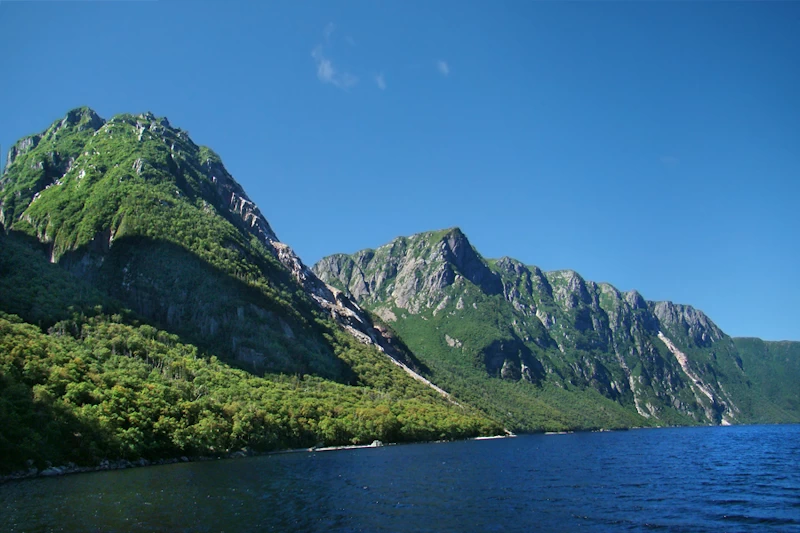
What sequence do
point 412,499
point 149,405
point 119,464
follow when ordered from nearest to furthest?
point 412,499 → point 119,464 → point 149,405

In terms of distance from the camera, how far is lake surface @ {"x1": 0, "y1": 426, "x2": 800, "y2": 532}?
146 ft

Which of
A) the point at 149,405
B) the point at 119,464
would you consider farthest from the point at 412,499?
the point at 149,405

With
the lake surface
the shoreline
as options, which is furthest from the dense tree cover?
the lake surface

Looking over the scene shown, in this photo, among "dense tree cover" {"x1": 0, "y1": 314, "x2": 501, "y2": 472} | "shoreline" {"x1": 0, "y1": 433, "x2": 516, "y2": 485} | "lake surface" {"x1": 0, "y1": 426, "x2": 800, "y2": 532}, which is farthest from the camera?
"dense tree cover" {"x1": 0, "y1": 314, "x2": 501, "y2": 472}

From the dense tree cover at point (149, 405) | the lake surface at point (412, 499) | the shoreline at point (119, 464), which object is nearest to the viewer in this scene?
the lake surface at point (412, 499)

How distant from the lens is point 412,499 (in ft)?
188

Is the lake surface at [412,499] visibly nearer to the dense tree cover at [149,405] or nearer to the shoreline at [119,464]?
the shoreline at [119,464]

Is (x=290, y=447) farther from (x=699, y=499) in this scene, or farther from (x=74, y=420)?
(x=699, y=499)

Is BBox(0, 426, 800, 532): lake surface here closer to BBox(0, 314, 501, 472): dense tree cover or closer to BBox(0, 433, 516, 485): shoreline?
BBox(0, 433, 516, 485): shoreline

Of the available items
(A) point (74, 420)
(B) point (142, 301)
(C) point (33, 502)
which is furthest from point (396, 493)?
(B) point (142, 301)

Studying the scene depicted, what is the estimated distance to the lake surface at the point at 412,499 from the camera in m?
44.6

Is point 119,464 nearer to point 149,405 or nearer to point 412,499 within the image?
point 149,405

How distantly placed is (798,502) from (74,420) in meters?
103

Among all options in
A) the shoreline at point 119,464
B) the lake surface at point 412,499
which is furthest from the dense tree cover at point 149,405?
the lake surface at point 412,499
